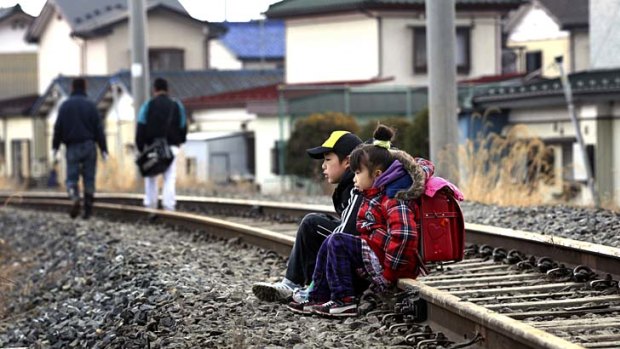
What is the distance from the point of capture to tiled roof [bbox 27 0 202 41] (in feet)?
160

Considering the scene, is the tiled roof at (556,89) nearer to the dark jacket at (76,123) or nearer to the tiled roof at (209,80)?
the dark jacket at (76,123)

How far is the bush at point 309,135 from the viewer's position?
26062 millimetres

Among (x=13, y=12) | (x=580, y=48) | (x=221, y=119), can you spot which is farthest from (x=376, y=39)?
(x=13, y=12)

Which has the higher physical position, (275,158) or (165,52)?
(165,52)

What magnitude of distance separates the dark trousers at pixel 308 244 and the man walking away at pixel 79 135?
31.5ft

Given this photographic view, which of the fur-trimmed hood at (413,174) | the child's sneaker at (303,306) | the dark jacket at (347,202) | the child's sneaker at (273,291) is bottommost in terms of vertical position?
the child's sneaker at (303,306)

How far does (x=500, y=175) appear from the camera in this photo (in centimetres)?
1548

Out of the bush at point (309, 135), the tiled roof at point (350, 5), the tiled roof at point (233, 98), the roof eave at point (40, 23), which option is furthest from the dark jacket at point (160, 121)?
the roof eave at point (40, 23)

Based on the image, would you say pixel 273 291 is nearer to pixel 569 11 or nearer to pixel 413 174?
pixel 413 174

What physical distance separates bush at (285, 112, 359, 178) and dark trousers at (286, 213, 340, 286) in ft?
58.7

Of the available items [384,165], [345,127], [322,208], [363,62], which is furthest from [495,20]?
[384,165]

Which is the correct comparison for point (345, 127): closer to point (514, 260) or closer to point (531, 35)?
point (514, 260)

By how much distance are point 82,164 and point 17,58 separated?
49932 mm

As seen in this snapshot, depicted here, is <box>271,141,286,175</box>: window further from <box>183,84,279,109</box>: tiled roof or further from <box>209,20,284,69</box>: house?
<box>209,20,284,69</box>: house
